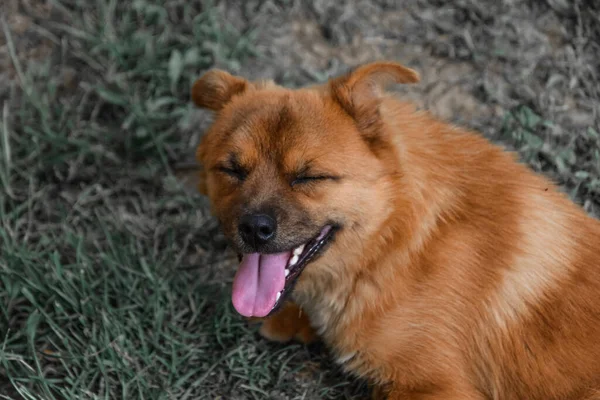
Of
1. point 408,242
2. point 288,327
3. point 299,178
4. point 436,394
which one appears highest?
point 299,178

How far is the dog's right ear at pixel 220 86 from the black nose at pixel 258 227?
2.68 ft

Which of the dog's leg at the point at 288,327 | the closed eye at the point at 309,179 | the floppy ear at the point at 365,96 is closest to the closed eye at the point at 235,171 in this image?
the closed eye at the point at 309,179

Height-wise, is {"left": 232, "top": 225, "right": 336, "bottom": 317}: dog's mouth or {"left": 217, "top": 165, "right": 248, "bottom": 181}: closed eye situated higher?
{"left": 217, "top": 165, "right": 248, "bottom": 181}: closed eye

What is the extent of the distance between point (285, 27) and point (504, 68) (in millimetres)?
1721

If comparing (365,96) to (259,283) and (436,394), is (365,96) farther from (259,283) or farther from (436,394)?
(436,394)

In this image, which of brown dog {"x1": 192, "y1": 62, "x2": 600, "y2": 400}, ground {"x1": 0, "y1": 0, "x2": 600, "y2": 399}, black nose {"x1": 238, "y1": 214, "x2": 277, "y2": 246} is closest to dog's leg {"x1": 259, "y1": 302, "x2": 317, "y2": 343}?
ground {"x1": 0, "y1": 0, "x2": 600, "y2": 399}

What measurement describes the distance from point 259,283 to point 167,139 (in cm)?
198

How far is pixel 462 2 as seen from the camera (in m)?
5.51

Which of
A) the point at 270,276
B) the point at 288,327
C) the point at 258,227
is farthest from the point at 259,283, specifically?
the point at 288,327

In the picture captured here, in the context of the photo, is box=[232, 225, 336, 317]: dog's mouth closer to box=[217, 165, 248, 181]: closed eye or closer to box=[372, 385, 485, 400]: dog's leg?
box=[217, 165, 248, 181]: closed eye

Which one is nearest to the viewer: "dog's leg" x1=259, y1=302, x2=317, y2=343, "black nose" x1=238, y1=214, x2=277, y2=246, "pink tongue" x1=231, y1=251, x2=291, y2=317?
"black nose" x1=238, y1=214, x2=277, y2=246

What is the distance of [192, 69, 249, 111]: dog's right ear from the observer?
3.73 m

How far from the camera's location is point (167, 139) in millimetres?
5117

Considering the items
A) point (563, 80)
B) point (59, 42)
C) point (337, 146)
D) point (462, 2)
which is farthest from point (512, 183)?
point (59, 42)
